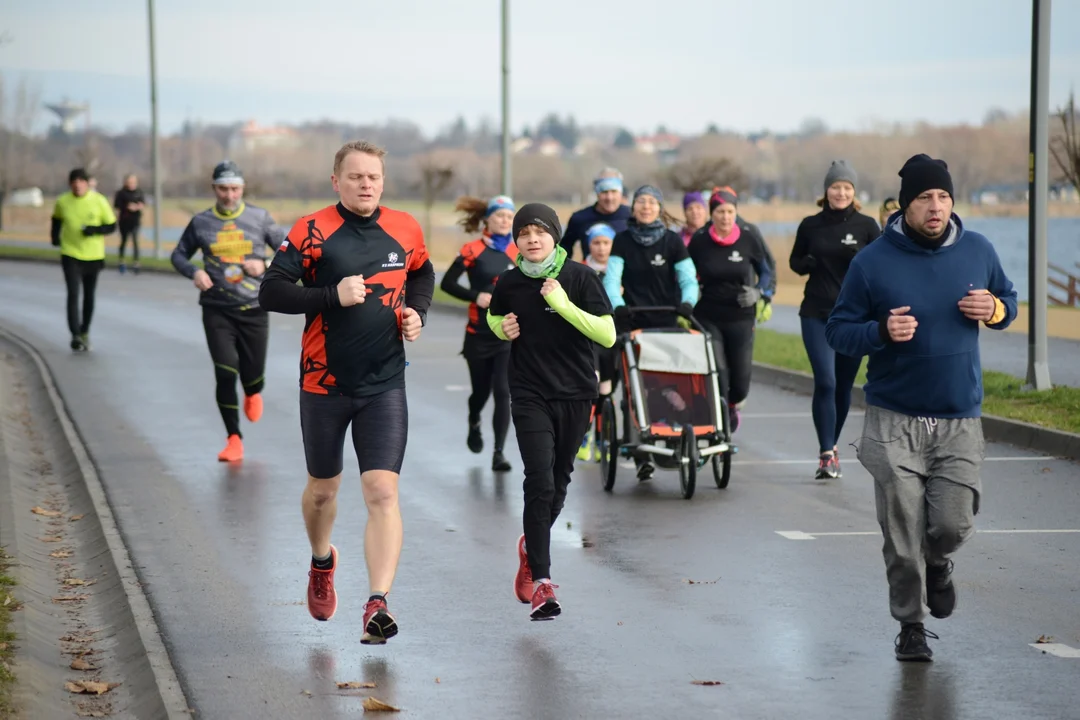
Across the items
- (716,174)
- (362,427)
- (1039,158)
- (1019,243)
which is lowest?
(1019,243)

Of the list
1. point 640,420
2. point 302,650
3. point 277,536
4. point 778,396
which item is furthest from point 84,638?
point 778,396

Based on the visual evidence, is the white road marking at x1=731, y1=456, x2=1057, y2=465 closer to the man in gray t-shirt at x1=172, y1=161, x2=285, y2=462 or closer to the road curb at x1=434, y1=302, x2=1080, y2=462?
the road curb at x1=434, y1=302, x2=1080, y2=462

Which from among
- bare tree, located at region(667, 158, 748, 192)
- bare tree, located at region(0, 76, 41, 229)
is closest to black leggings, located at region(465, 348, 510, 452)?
bare tree, located at region(667, 158, 748, 192)

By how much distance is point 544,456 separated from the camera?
7.68 metres

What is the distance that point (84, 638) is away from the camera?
748 cm

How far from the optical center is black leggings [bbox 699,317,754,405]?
40.8ft

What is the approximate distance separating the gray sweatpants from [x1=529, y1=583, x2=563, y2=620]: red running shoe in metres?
1.45

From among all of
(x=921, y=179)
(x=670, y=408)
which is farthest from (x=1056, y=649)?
(x=670, y=408)

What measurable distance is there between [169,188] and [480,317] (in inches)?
5688

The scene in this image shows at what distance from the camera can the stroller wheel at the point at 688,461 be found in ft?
35.9

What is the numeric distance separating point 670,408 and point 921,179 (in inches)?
198

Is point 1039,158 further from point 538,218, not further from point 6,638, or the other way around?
point 6,638

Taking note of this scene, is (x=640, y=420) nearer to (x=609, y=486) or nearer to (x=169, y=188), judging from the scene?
(x=609, y=486)

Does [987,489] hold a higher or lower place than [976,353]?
lower
